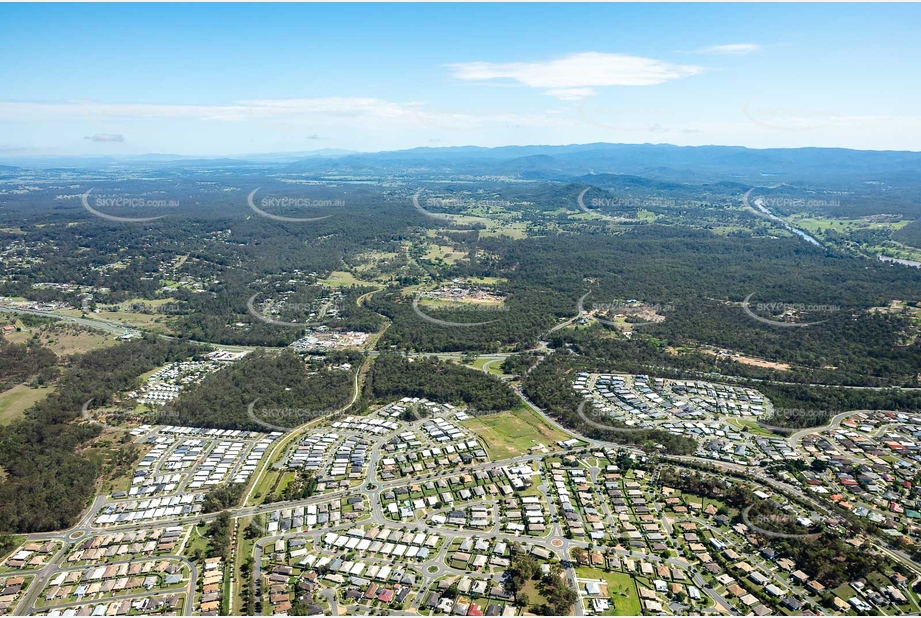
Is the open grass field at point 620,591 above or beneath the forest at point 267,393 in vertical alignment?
beneath

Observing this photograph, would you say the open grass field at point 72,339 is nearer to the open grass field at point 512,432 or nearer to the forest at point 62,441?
the forest at point 62,441

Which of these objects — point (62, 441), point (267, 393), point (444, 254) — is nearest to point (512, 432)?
point (267, 393)

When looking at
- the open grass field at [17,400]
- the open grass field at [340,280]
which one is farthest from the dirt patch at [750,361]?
the open grass field at [17,400]

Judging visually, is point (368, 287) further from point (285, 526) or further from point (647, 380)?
point (285, 526)

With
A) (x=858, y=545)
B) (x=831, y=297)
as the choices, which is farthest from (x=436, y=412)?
(x=831, y=297)

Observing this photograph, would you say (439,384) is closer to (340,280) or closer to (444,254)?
(340,280)
